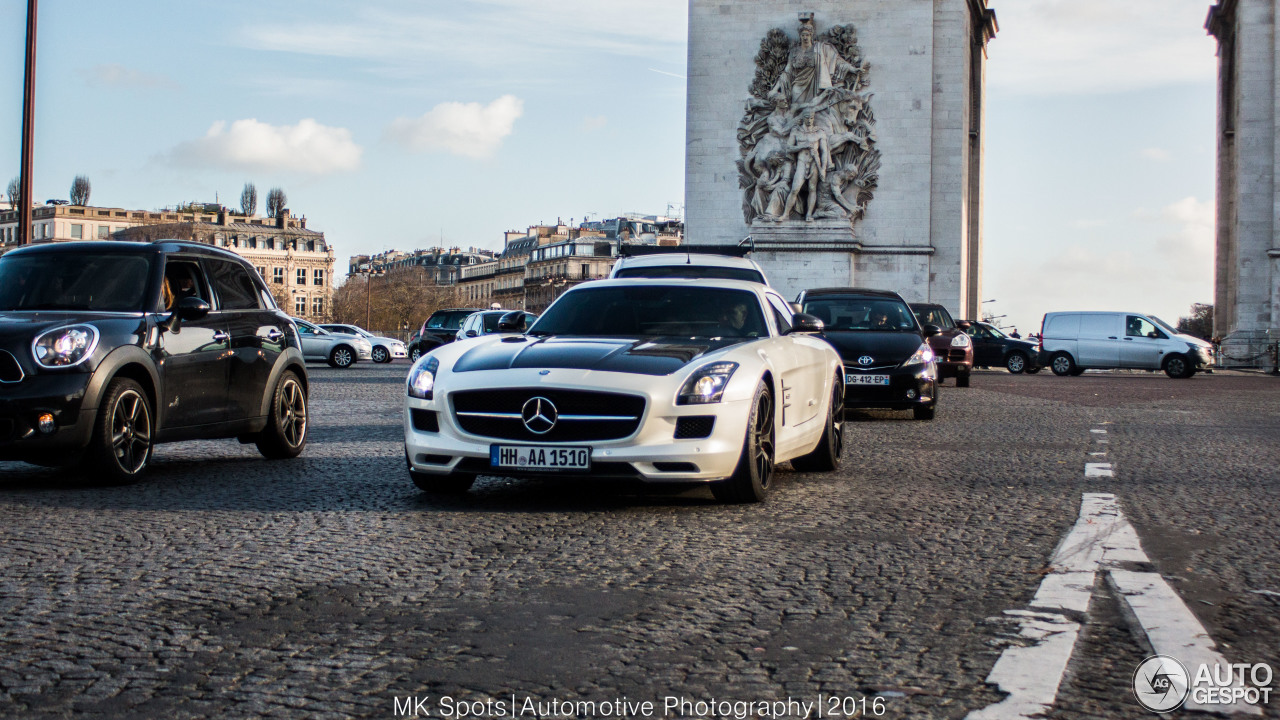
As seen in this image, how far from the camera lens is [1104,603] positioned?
491cm

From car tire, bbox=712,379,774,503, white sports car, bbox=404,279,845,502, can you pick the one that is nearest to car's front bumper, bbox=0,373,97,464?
white sports car, bbox=404,279,845,502

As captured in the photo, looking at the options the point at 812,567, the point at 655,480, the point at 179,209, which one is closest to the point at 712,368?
the point at 655,480

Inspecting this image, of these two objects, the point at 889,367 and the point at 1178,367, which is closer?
the point at 889,367

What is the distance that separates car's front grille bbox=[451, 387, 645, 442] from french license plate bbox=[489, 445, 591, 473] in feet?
0.22

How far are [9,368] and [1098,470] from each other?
711cm

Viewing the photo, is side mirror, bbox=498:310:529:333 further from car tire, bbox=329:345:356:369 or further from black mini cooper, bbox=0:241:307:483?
car tire, bbox=329:345:356:369

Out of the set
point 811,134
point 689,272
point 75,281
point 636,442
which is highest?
point 811,134

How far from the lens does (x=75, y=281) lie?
935cm

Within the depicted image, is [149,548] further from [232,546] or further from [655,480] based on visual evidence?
[655,480]

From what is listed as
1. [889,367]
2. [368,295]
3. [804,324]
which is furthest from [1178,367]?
[368,295]

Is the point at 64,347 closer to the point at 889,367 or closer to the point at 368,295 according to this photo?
the point at 889,367

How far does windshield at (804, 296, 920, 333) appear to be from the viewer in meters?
17.1

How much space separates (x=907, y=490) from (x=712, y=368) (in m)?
1.80

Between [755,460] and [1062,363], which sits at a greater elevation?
[1062,363]
